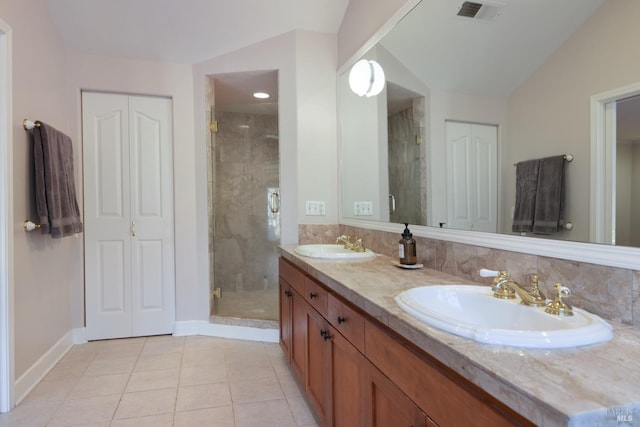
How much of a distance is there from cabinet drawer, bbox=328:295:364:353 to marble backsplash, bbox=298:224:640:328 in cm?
54

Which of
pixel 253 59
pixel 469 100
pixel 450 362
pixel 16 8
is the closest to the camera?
pixel 450 362

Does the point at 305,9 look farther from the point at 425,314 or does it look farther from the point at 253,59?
the point at 425,314

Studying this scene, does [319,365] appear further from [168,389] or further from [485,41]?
[485,41]

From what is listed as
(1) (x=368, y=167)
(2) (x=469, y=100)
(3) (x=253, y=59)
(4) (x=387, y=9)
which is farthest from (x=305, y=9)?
(2) (x=469, y=100)

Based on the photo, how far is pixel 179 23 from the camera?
2787 mm

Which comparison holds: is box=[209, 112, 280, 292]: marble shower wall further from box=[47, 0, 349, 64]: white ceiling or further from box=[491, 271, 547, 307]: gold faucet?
box=[491, 271, 547, 307]: gold faucet

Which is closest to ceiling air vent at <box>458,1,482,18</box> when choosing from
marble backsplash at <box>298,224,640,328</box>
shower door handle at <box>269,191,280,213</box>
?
marble backsplash at <box>298,224,640,328</box>

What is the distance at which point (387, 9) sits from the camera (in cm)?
222

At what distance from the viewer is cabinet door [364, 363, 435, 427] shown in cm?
89

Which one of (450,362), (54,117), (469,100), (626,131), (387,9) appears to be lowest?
(450,362)

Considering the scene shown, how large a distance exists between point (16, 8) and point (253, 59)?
1503mm

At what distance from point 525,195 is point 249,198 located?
3442 mm

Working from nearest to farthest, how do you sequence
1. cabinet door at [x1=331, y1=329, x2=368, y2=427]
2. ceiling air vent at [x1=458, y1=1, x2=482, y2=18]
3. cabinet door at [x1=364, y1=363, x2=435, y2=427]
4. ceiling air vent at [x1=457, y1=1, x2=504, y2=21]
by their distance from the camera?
cabinet door at [x1=364, y1=363, x2=435, y2=427], cabinet door at [x1=331, y1=329, x2=368, y2=427], ceiling air vent at [x1=457, y1=1, x2=504, y2=21], ceiling air vent at [x1=458, y1=1, x2=482, y2=18]

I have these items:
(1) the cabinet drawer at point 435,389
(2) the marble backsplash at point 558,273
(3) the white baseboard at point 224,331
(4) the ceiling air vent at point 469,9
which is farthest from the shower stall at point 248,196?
(1) the cabinet drawer at point 435,389
